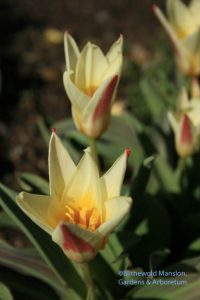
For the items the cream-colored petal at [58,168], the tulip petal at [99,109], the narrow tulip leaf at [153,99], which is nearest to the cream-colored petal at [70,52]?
the tulip petal at [99,109]

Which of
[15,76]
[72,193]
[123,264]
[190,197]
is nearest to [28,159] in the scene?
[15,76]

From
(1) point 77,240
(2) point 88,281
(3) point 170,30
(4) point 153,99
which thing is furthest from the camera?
(4) point 153,99

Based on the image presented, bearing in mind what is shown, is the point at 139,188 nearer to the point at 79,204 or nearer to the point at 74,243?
the point at 79,204

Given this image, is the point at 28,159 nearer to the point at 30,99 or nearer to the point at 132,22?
the point at 30,99

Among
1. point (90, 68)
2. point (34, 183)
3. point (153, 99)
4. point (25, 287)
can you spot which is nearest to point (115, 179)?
point (90, 68)

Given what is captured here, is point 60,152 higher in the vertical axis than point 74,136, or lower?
higher

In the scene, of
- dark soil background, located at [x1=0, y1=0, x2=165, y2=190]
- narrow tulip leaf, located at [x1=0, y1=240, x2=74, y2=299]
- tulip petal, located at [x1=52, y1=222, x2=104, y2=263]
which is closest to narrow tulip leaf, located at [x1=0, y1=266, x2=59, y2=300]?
narrow tulip leaf, located at [x1=0, y1=240, x2=74, y2=299]
